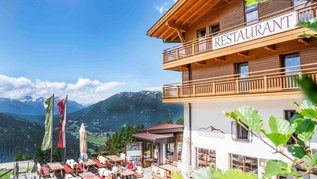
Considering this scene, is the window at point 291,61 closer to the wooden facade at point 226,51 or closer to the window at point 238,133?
the wooden facade at point 226,51

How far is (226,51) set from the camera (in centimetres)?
1295

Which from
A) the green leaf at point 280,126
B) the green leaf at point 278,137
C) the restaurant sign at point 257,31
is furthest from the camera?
the restaurant sign at point 257,31

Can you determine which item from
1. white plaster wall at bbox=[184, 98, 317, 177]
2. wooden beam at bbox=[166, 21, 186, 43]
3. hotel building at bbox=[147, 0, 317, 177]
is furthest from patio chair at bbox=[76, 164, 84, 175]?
wooden beam at bbox=[166, 21, 186, 43]

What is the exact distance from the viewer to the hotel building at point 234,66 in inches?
429

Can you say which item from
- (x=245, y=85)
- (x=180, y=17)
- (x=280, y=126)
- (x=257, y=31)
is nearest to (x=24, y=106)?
(x=180, y=17)

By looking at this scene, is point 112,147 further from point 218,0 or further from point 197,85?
point 218,0

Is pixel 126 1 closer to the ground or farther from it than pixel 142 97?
farther from it

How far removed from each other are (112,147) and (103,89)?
9717 centimetres

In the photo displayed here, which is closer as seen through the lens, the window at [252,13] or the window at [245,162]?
the window at [245,162]

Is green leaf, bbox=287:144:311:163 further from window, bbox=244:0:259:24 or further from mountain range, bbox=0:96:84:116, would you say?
mountain range, bbox=0:96:84:116

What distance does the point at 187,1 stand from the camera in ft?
49.5

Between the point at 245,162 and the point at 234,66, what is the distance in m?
4.74

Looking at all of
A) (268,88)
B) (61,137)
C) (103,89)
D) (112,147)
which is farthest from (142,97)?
(268,88)

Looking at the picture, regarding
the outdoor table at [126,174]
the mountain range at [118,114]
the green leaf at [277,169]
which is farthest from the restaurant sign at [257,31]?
the mountain range at [118,114]
